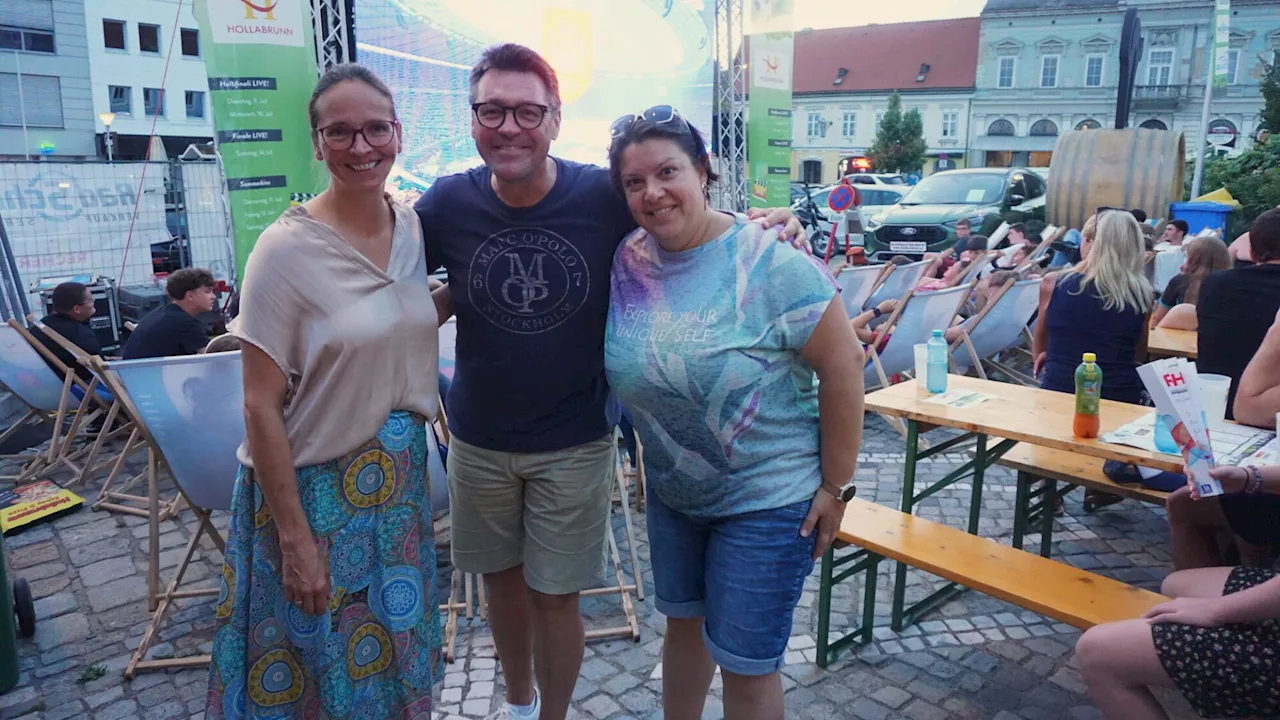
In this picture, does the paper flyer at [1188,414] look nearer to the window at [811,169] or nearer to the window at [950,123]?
the window at [811,169]

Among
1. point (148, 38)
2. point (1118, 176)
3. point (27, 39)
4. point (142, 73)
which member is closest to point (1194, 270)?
point (1118, 176)

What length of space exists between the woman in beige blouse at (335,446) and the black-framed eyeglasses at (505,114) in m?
0.21

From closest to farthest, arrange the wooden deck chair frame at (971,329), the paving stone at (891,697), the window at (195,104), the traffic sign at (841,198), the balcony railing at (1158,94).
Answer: the paving stone at (891,697) → the wooden deck chair frame at (971,329) → the traffic sign at (841,198) → the window at (195,104) → the balcony railing at (1158,94)

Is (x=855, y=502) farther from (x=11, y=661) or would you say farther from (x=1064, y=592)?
(x=11, y=661)

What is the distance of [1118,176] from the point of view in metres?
13.4

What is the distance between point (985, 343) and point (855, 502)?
11.3ft

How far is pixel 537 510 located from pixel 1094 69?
51.6m

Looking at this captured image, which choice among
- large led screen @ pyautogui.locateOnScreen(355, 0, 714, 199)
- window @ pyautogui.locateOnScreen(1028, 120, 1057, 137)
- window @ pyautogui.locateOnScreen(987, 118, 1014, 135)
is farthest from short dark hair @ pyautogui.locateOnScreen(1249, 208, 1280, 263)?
window @ pyautogui.locateOnScreen(987, 118, 1014, 135)

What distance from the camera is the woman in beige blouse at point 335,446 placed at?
1.72m

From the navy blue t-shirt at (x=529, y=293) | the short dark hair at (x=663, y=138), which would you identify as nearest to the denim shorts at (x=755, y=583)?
the navy blue t-shirt at (x=529, y=293)

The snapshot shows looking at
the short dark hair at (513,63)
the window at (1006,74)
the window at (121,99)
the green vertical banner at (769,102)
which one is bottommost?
the short dark hair at (513,63)

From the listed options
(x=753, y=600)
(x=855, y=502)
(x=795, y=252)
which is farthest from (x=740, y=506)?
(x=855, y=502)

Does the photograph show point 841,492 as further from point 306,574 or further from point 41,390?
point 41,390

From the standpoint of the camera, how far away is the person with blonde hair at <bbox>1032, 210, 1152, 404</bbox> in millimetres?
3834
